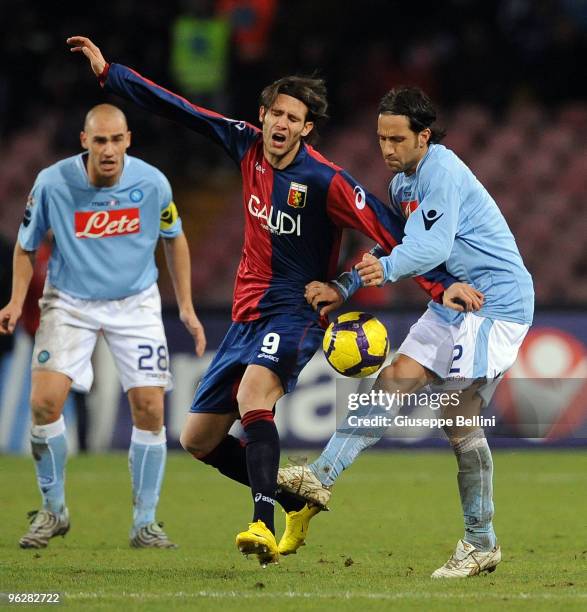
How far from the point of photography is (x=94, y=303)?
25.1 ft

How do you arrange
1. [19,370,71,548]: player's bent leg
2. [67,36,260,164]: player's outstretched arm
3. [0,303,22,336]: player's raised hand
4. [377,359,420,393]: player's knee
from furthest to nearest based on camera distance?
[19,370,71,548]: player's bent leg
[0,303,22,336]: player's raised hand
[67,36,260,164]: player's outstretched arm
[377,359,420,393]: player's knee

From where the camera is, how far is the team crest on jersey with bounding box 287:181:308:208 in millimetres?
6426

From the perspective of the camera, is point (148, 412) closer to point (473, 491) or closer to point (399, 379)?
point (399, 379)

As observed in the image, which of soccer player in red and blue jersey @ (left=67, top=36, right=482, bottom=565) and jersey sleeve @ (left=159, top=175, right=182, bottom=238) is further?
jersey sleeve @ (left=159, top=175, right=182, bottom=238)

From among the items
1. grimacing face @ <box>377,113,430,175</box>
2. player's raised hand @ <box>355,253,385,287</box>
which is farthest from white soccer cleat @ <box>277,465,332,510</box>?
grimacing face @ <box>377,113,430,175</box>

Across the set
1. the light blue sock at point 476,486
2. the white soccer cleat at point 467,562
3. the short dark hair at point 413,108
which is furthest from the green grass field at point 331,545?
the short dark hair at point 413,108

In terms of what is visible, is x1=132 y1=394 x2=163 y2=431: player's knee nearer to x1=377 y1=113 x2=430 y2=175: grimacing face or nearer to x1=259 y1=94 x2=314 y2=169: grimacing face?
x1=259 y1=94 x2=314 y2=169: grimacing face

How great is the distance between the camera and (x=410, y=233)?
5992mm

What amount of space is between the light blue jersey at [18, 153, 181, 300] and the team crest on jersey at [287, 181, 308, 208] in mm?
1474

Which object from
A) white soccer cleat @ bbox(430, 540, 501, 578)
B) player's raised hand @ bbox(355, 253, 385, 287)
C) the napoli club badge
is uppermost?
the napoli club badge

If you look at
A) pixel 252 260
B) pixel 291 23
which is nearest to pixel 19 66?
pixel 291 23

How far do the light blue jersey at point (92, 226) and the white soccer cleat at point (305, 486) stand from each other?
6.59 ft

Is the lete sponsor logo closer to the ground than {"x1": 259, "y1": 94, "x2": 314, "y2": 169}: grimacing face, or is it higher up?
closer to the ground

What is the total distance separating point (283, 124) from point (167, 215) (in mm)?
1582
